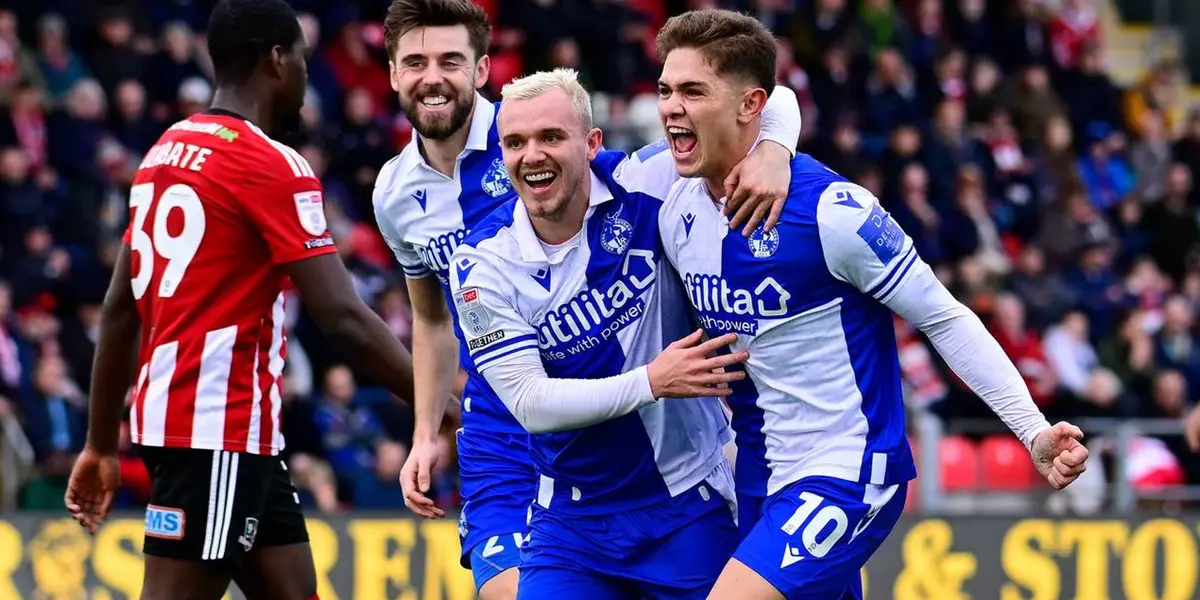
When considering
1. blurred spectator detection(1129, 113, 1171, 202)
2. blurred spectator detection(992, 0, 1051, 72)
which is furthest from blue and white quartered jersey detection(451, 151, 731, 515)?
blurred spectator detection(992, 0, 1051, 72)

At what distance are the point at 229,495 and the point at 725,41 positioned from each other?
2.08m

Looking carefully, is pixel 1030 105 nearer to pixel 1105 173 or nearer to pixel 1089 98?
pixel 1105 173

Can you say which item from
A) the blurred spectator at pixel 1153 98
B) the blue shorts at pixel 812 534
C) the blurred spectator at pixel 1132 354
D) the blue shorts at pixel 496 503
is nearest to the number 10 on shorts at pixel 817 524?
the blue shorts at pixel 812 534

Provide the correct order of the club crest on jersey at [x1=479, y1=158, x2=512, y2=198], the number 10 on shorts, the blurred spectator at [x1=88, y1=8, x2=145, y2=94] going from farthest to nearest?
the blurred spectator at [x1=88, y1=8, x2=145, y2=94], the club crest on jersey at [x1=479, y1=158, x2=512, y2=198], the number 10 on shorts

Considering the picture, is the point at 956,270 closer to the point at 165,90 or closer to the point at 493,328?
the point at 165,90

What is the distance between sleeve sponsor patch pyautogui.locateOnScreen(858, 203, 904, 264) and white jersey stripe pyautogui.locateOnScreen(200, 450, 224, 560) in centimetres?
214

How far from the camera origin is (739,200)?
212 inches

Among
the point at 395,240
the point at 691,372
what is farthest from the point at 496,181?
the point at 691,372

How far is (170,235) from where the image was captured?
600 centimetres

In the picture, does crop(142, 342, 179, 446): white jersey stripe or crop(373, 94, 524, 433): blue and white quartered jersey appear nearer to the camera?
crop(142, 342, 179, 446): white jersey stripe

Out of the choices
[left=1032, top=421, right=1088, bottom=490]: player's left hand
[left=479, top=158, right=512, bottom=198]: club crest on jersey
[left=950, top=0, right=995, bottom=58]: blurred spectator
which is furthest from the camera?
[left=950, top=0, right=995, bottom=58]: blurred spectator

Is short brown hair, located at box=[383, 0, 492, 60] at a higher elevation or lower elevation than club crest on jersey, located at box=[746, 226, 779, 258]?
higher

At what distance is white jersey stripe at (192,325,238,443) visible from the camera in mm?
5984

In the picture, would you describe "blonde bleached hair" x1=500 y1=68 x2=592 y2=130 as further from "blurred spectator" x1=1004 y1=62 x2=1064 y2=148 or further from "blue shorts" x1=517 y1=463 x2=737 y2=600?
"blurred spectator" x1=1004 y1=62 x2=1064 y2=148
